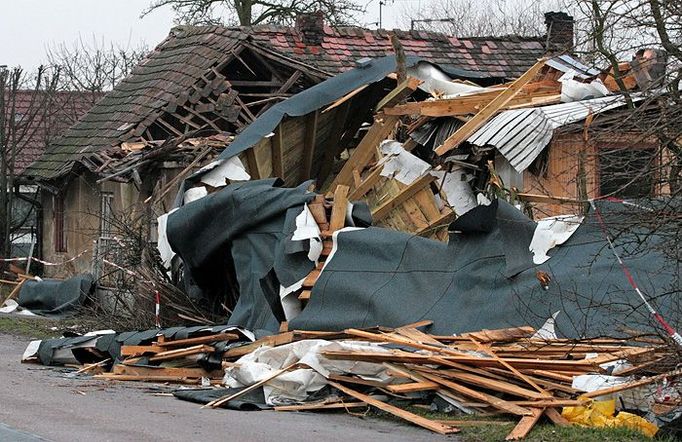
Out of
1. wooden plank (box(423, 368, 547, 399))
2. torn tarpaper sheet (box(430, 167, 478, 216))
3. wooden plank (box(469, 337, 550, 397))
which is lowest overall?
wooden plank (box(423, 368, 547, 399))

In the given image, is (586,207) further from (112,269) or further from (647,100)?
(112,269)

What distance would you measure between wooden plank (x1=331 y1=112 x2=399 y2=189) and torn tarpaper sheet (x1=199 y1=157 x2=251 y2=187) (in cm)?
194

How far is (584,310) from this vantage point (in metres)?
11.9

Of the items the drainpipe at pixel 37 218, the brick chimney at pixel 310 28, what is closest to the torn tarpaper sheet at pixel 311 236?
the brick chimney at pixel 310 28

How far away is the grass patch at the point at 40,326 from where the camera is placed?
60.8ft

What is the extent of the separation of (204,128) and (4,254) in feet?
24.4

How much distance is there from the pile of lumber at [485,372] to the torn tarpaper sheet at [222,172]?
16.7 ft

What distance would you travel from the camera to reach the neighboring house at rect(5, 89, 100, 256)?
29703 mm

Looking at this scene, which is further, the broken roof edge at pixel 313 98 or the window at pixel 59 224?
the window at pixel 59 224

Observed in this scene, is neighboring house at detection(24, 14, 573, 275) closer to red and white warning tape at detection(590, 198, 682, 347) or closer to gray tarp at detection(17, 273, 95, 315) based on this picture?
gray tarp at detection(17, 273, 95, 315)

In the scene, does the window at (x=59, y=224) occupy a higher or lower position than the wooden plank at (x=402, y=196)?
lower

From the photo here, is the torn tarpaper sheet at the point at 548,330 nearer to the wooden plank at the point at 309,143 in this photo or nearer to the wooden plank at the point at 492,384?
the wooden plank at the point at 492,384

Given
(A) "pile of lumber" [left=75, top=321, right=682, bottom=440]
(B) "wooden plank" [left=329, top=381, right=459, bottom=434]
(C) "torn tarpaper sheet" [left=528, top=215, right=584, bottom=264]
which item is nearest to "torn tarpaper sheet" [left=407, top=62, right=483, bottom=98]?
(C) "torn tarpaper sheet" [left=528, top=215, right=584, bottom=264]

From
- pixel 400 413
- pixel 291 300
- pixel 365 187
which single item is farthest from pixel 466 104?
pixel 400 413
